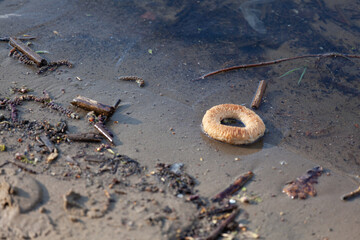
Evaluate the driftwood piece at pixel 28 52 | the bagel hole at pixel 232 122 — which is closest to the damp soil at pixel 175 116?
the driftwood piece at pixel 28 52

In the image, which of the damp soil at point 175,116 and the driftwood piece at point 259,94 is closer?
the damp soil at point 175,116

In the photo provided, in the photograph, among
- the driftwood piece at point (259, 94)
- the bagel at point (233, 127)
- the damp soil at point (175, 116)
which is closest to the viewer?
the damp soil at point (175, 116)

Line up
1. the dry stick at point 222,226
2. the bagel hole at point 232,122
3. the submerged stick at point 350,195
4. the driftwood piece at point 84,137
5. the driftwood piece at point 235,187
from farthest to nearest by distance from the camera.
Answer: the bagel hole at point 232,122
the driftwood piece at point 84,137
the submerged stick at point 350,195
the driftwood piece at point 235,187
the dry stick at point 222,226

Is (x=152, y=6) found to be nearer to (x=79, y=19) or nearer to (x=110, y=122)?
(x=79, y=19)

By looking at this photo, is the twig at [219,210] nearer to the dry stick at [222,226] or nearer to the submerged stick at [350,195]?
the dry stick at [222,226]

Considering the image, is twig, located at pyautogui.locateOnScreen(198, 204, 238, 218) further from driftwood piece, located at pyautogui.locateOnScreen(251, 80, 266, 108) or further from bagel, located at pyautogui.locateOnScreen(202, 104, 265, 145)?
driftwood piece, located at pyautogui.locateOnScreen(251, 80, 266, 108)

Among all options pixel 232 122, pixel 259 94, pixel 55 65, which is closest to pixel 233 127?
pixel 232 122

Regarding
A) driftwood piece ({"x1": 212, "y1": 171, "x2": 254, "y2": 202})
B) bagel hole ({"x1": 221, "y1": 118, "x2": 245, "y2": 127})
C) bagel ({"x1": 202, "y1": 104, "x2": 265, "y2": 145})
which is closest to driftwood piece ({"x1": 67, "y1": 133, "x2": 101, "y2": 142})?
bagel ({"x1": 202, "y1": 104, "x2": 265, "y2": 145})

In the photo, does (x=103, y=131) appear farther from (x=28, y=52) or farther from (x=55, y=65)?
(x=28, y=52)
